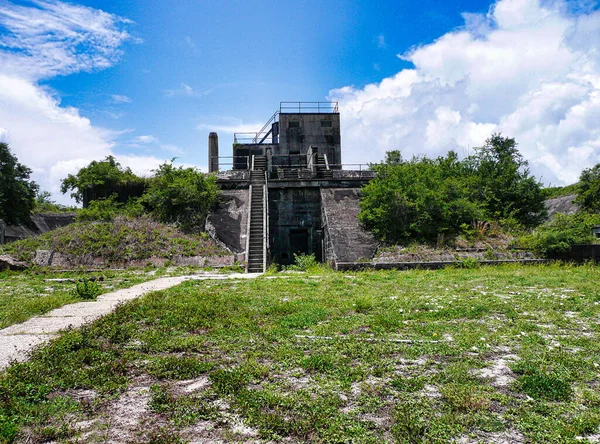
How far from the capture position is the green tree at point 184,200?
2114 centimetres

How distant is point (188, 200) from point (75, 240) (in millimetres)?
5170

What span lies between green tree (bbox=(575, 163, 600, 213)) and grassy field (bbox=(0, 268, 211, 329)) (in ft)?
87.7

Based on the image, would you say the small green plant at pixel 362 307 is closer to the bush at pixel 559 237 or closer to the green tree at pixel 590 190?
the bush at pixel 559 237

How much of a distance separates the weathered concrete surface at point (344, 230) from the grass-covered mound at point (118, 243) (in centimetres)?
470

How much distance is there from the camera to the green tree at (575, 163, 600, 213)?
29019 mm

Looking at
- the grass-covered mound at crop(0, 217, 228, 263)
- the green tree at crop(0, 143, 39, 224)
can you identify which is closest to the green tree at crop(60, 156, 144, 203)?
the grass-covered mound at crop(0, 217, 228, 263)

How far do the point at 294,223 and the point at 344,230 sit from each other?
14.0ft

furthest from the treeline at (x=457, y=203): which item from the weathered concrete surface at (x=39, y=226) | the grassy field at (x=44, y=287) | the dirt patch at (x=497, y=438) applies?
the weathered concrete surface at (x=39, y=226)

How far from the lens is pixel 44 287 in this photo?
12.0 meters

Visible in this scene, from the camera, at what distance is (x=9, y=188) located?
34.2m

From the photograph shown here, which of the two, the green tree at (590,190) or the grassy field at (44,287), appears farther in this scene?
the green tree at (590,190)

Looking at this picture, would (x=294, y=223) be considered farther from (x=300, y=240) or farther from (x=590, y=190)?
(x=590, y=190)

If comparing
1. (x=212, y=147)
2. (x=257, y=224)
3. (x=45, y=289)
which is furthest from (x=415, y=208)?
(x=212, y=147)

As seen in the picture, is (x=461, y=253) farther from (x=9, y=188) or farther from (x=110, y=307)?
(x=9, y=188)
